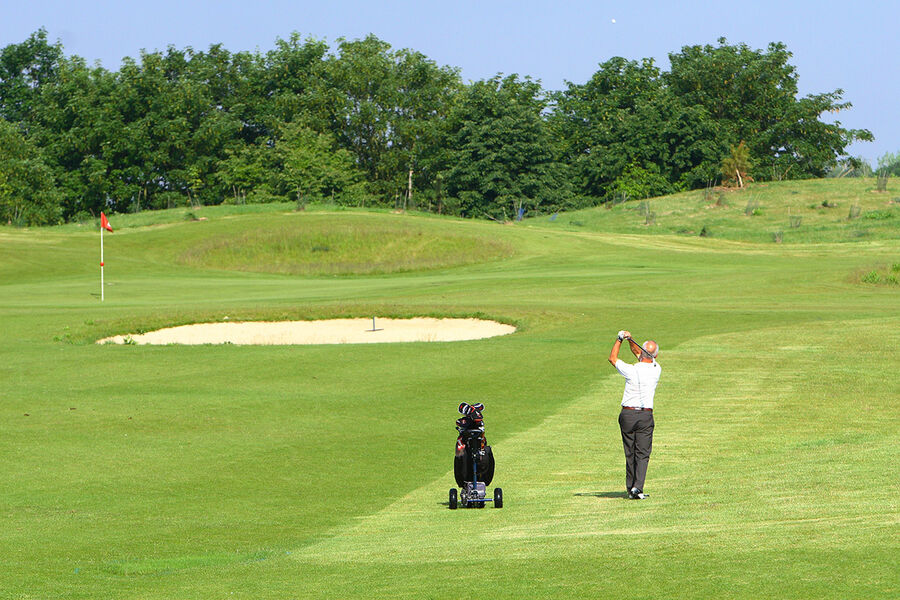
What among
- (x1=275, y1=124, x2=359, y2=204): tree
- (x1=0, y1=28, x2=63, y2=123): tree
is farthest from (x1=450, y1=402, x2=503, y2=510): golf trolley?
(x1=0, y1=28, x2=63, y2=123): tree

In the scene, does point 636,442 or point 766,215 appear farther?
point 766,215

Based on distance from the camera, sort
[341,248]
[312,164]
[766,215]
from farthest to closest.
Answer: [312,164], [766,215], [341,248]

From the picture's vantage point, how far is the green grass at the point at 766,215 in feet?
257

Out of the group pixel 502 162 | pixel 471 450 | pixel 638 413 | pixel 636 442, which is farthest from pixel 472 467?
pixel 502 162

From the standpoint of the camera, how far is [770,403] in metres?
21.4

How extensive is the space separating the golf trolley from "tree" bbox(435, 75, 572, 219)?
8552 centimetres

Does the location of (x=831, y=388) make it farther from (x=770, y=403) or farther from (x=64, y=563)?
(x=64, y=563)

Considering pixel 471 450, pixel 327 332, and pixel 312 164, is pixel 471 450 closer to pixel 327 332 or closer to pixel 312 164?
pixel 327 332

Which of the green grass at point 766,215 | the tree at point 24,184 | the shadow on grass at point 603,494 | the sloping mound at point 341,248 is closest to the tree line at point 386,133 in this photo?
the tree at point 24,184

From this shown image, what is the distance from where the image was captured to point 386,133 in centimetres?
11744

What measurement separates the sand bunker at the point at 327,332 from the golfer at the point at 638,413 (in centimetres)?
2112

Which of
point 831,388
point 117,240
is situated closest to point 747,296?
point 831,388

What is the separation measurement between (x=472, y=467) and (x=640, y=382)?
228 centimetres

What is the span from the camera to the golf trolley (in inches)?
512
